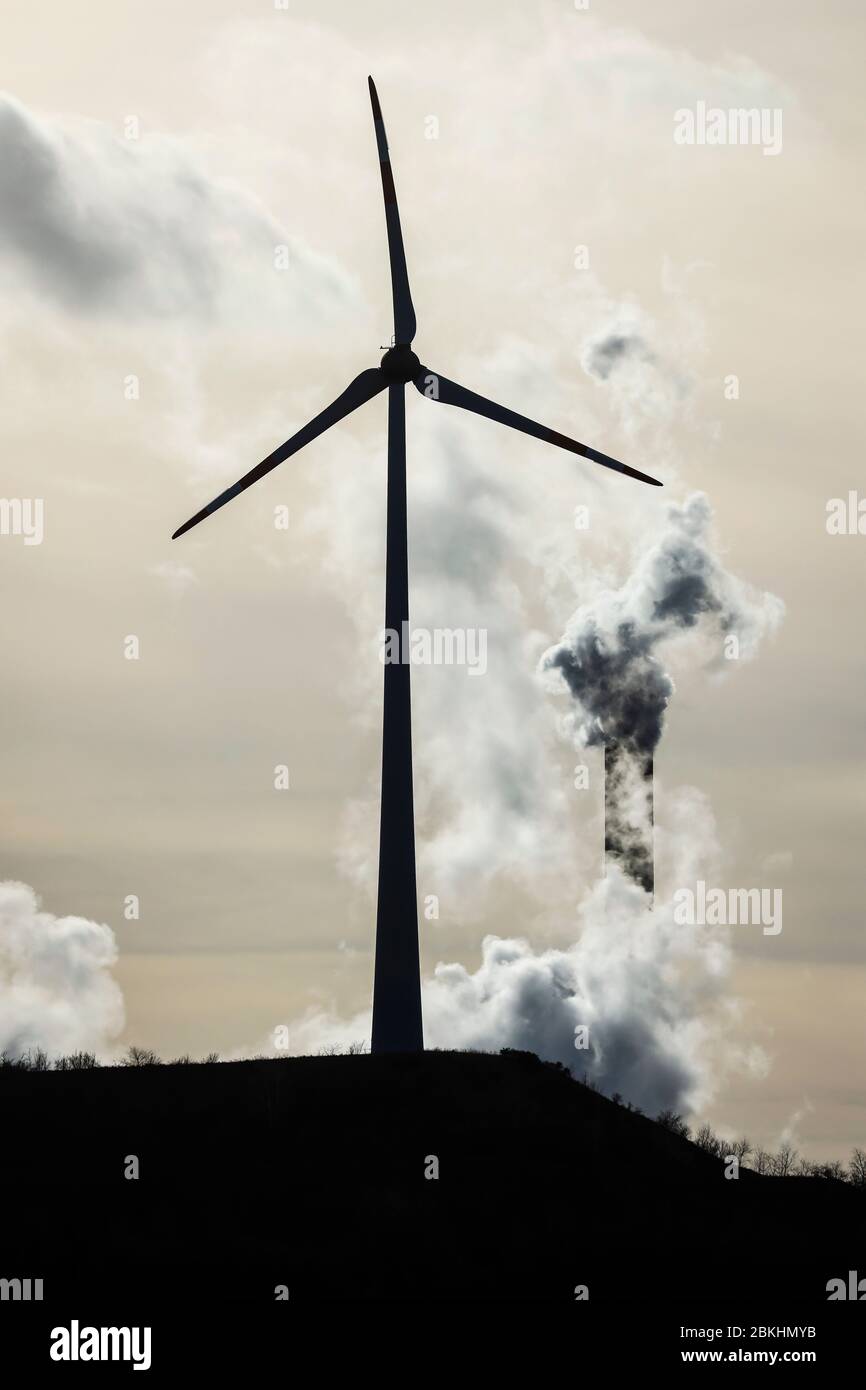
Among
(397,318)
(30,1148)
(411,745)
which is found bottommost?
(30,1148)

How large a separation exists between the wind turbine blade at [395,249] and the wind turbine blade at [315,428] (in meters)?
2.05

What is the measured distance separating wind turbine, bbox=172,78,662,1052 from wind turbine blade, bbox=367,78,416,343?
1.6 inches

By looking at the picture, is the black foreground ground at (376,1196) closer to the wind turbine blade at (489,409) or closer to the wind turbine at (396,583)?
the wind turbine at (396,583)

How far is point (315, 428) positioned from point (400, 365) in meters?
4.53

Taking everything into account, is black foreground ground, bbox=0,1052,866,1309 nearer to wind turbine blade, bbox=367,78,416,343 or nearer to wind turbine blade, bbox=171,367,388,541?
wind turbine blade, bbox=171,367,388,541

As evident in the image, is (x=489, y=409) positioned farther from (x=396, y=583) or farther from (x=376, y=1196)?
(x=376, y=1196)

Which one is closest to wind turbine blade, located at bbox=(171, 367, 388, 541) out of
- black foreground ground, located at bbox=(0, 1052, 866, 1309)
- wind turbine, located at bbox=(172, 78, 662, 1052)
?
wind turbine, located at bbox=(172, 78, 662, 1052)

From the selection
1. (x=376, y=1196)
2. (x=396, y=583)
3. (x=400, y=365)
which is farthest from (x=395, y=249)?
(x=376, y=1196)

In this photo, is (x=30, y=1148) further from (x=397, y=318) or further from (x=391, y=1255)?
(x=397, y=318)

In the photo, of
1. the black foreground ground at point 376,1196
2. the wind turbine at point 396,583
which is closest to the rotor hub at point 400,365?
the wind turbine at point 396,583

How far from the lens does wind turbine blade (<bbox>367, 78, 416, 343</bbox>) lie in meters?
87.6
